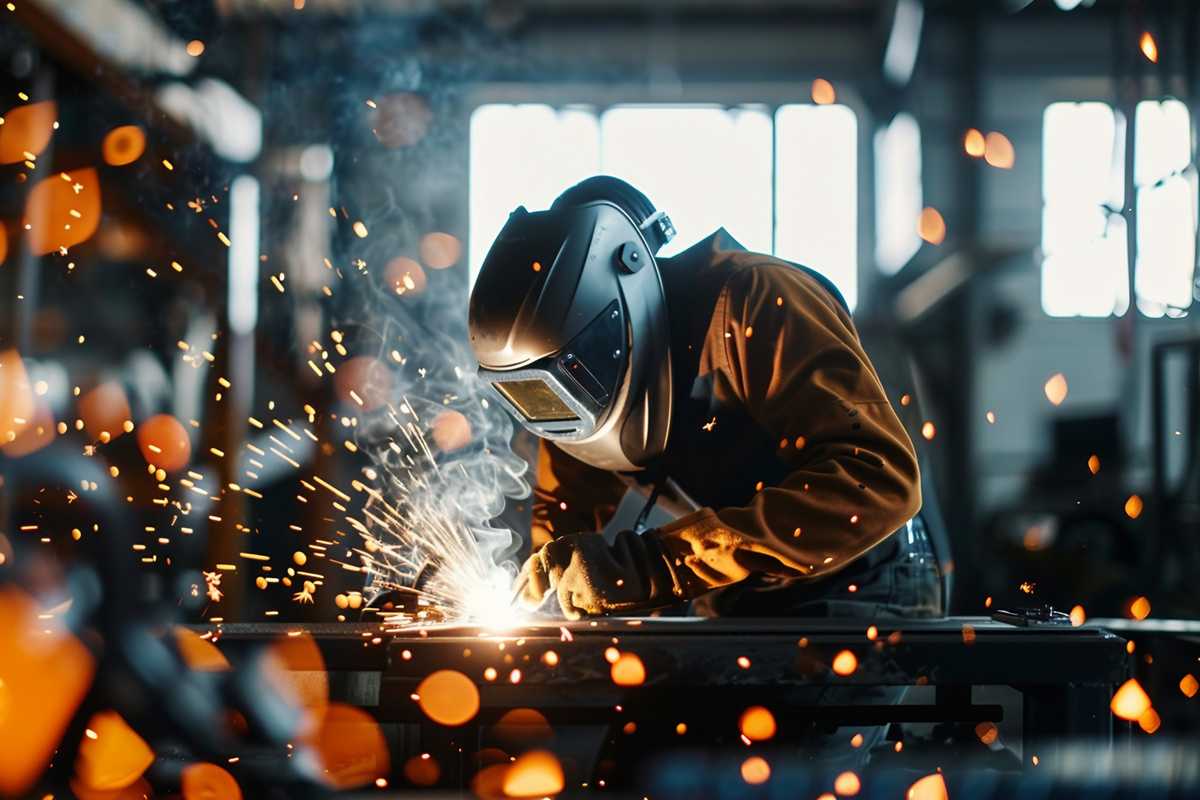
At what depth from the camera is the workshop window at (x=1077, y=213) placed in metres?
5.10

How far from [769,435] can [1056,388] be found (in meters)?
4.22

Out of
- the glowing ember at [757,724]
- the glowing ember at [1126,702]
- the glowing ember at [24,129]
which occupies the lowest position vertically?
the glowing ember at [757,724]

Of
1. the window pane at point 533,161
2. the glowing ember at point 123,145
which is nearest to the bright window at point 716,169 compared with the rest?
the window pane at point 533,161

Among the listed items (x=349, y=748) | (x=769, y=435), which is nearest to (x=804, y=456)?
(x=769, y=435)

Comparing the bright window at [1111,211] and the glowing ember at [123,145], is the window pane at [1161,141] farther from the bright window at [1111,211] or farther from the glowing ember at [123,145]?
the glowing ember at [123,145]

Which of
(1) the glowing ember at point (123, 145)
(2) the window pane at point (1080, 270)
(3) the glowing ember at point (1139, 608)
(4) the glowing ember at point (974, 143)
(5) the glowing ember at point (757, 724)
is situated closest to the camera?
(5) the glowing ember at point (757, 724)

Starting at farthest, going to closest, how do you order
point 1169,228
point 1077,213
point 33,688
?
point 1077,213 → point 1169,228 → point 33,688

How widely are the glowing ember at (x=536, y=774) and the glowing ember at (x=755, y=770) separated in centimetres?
23

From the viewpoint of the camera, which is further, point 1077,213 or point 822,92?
point 1077,213

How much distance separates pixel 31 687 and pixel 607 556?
0.96 meters

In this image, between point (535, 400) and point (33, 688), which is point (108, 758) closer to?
point (33, 688)

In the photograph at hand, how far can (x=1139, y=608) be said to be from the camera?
4.58 metres

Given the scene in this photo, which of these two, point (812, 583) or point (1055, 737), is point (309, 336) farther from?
point (1055, 737)

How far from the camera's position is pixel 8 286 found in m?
2.92
